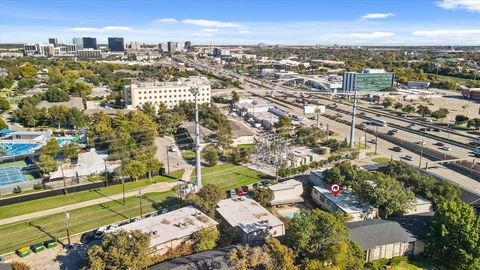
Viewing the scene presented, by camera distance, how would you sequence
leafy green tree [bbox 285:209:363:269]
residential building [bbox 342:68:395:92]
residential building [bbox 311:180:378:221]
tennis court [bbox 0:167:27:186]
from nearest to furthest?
leafy green tree [bbox 285:209:363:269] < residential building [bbox 311:180:378:221] < tennis court [bbox 0:167:27:186] < residential building [bbox 342:68:395:92]

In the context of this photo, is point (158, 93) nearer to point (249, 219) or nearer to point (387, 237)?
point (249, 219)

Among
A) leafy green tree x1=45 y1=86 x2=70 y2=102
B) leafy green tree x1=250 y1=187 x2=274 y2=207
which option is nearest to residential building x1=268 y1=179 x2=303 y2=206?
leafy green tree x1=250 y1=187 x2=274 y2=207

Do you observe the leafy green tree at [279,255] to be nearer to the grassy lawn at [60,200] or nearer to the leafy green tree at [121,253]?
the leafy green tree at [121,253]

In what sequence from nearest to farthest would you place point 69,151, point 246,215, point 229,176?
point 246,215, point 229,176, point 69,151

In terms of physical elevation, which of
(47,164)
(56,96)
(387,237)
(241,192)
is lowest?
(241,192)

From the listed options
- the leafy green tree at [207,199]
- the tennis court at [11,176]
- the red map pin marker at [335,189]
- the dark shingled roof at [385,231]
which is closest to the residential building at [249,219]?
the leafy green tree at [207,199]

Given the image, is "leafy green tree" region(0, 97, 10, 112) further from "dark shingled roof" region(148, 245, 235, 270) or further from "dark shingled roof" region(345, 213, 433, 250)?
"dark shingled roof" region(345, 213, 433, 250)

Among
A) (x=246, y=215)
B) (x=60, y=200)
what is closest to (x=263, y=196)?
(x=246, y=215)
